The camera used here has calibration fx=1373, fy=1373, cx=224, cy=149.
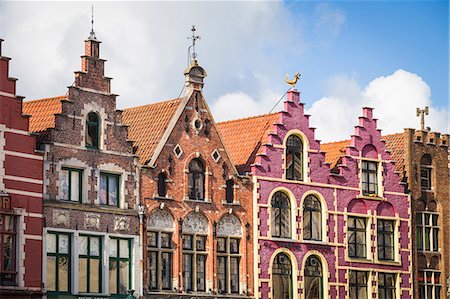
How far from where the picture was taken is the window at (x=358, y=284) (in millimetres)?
59969

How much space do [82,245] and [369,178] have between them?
53.7 feet

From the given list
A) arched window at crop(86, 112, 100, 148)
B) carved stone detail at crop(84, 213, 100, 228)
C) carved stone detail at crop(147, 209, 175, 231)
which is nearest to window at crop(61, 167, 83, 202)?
carved stone detail at crop(84, 213, 100, 228)

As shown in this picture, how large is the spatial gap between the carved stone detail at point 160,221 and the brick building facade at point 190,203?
0.04 metres

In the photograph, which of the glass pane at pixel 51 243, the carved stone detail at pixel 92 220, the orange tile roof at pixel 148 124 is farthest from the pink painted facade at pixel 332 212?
the glass pane at pixel 51 243

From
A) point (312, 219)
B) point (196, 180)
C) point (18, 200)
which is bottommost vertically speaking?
point (18, 200)

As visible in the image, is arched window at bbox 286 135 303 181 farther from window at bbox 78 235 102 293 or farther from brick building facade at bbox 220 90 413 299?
window at bbox 78 235 102 293

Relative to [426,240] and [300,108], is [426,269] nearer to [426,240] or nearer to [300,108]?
[426,240]

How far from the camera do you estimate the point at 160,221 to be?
52969 mm

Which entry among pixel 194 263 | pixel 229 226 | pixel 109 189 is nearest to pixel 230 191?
pixel 229 226

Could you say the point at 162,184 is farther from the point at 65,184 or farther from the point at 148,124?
the point at 65,184

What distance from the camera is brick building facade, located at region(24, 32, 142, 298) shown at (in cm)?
4928

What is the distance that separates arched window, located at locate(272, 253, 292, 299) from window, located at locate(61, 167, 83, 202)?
34.2 ft

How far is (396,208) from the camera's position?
203 feet

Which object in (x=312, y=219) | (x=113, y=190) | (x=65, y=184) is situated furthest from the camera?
(x=312, y=219)
